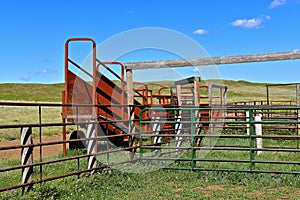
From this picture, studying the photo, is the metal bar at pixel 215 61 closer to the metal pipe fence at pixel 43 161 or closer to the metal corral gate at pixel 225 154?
the metal corral gate at pixel 225 154

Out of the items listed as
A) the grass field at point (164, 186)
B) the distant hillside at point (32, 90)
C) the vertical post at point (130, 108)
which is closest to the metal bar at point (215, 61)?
the vertical post at point (130, 108)

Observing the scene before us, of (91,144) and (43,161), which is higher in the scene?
(91,144)

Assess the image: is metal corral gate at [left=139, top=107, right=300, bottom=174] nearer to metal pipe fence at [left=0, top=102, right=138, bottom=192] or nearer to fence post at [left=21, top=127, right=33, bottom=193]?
metal pipe fence at [left=0, top=102, right=138, bottom=192]

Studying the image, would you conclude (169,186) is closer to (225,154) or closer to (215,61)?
(215,61)

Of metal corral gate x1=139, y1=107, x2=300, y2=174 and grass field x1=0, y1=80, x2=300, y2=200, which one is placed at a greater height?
metal corral gate x1=139, y1=107, x2=300, y2=174

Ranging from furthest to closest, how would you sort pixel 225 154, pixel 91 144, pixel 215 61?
pixel 225 154
pixel 215 61
pixel 91 144

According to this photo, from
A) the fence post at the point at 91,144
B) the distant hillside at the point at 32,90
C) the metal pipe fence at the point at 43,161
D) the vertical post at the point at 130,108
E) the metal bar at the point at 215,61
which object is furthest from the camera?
the distant hillside at the point at 32,90

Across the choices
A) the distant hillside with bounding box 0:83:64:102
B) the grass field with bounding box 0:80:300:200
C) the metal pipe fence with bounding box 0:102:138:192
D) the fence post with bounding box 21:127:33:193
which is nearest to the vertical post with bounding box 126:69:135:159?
the metal pipe fence with bounding box 0:102:138:192

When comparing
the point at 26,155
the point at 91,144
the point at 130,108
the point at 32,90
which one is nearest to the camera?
the point at 26,155

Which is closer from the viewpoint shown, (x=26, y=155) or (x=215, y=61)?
(x=26, y=155)

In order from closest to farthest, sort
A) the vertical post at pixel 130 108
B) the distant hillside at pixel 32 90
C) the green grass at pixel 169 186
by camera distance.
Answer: the green grass at pixel 169 186, the vertical post at pixel 130 108, the distant hillside at pixel 32 90

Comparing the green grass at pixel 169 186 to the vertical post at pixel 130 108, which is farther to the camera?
the vertical post at pixel 130 108

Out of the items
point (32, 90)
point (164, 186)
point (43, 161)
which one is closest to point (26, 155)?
point (43, 161)

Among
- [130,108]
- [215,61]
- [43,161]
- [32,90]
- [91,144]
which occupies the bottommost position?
[43,161]
